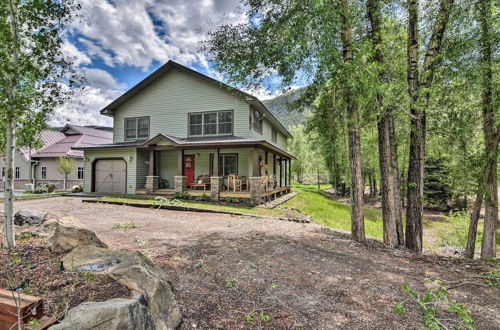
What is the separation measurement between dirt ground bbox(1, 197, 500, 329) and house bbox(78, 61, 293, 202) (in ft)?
25.8

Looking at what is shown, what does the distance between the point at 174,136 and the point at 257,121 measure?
17.6ft

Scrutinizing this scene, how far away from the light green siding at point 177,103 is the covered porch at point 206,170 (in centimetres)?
147

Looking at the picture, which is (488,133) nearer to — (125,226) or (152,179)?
(125,226)

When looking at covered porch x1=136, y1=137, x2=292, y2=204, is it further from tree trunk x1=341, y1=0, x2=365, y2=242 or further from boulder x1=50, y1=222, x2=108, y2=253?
boulder x1=50, y1=222, x2=108, y2=253

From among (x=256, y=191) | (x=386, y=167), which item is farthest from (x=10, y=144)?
(x=256, y=191)

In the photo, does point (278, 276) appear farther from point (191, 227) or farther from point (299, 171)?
point (299, 171)

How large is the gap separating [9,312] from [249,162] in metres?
12.8

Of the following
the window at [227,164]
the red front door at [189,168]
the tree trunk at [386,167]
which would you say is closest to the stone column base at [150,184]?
the red front door at [189,168]

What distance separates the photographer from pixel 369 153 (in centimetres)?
2119

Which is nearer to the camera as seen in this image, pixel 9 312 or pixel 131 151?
pixel 9 312

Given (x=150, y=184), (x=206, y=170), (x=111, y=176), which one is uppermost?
(x=206, y=170)

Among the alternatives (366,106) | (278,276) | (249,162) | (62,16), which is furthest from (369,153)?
(62,16)

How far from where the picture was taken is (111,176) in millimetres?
15898

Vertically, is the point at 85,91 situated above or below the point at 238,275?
above
